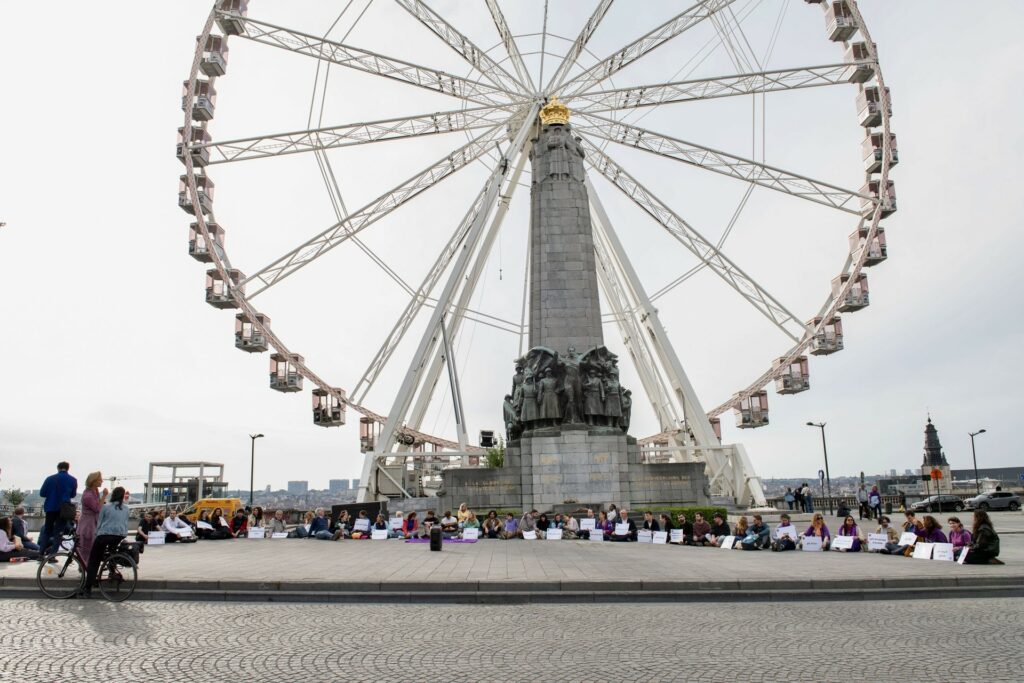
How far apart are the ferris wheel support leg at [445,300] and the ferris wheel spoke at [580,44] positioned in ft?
4.37

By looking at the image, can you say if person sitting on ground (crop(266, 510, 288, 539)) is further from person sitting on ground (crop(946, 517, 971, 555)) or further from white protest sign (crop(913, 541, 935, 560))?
person sitting on ground (crop(946, 517, 971, 555))

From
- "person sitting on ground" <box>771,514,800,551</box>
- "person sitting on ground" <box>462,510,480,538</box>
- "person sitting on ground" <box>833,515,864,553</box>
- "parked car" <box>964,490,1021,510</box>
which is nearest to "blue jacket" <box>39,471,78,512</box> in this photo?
"person sitting on ground" <box>462,510,480,538</box>

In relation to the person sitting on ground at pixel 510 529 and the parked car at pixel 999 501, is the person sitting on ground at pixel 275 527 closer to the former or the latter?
the person sitting on ground at pixel 510 529

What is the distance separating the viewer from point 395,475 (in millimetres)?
27812

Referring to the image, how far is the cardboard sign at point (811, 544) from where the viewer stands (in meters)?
16.4

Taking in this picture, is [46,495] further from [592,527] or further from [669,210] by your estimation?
[669,210]

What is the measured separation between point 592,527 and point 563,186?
12154mm

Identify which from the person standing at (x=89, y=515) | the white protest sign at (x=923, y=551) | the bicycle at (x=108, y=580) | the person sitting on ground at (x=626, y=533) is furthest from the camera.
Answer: the person sitting on ground at (x=626, y=533)

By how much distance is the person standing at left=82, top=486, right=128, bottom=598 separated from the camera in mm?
9656

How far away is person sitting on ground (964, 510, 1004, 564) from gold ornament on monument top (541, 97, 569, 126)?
766 inches

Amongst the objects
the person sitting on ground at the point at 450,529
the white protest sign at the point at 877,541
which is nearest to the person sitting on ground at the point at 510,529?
the person sitting on ground at the point at 450,529

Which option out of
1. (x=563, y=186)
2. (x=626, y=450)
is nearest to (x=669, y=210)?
(x=563, y=186)

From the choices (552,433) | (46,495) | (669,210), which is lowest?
(46,495)

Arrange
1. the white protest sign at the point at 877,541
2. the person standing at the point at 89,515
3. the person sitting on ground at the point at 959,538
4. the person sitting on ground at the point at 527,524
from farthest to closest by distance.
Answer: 1. the person sitting on ground at the point at 527,524
2. the white protest sign at the point at 877,541
3. the person sitting on ground at the point at 959,538
4. the person standing at the point at 89,515
